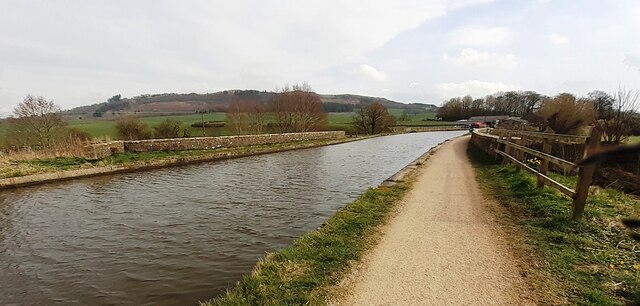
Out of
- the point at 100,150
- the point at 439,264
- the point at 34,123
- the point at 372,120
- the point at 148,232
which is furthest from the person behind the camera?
the point at 372,120

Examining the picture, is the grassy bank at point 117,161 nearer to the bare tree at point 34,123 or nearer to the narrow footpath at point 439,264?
the bare tree at point 34,123

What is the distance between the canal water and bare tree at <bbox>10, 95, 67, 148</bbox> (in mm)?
14963

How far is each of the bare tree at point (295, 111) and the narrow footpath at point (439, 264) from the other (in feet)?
133

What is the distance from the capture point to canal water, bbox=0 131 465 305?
5.29 metres

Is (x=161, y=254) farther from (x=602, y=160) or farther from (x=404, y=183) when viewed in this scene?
(x=404, y=183)

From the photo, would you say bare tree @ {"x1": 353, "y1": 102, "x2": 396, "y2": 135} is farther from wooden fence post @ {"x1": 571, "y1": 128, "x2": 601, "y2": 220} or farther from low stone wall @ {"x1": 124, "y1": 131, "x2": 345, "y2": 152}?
wooden fence post @ {"x1": 571, "y1": 128, "x2": 601, "y2": 220}

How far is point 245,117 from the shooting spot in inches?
1779

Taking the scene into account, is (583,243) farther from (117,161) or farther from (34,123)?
(34,123)

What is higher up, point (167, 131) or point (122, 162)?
point (167, 131)

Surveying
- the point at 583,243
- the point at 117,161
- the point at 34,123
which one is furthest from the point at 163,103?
the point at 583,243

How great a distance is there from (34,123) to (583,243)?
31932mm

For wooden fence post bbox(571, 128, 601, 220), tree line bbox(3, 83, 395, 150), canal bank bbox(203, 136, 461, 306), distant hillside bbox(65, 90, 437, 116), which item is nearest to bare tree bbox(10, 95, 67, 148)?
tree line bbox(3, 83, 395, 150)

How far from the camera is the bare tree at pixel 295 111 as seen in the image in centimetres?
4747

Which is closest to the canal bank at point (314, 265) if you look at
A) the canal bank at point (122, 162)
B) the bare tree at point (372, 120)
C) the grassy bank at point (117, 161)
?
the canal bank at point (122, 162)
